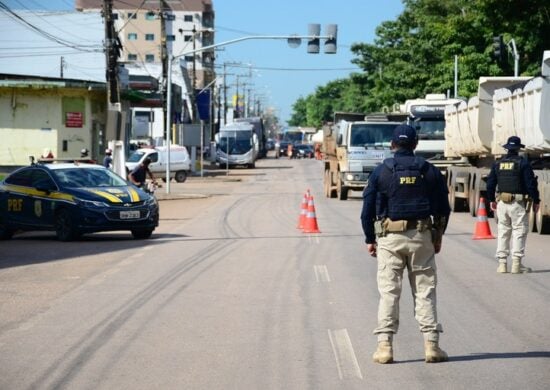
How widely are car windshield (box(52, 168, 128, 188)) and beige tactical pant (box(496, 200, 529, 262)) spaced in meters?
9.19

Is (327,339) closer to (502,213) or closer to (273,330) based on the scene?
(273,330)

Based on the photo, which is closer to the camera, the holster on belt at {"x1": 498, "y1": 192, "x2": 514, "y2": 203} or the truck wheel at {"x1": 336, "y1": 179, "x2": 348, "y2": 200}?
the holster on belt at {"x1": 498, "y1": 192, "x2": 514, "y2": 203}

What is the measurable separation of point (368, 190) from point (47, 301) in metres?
5.24

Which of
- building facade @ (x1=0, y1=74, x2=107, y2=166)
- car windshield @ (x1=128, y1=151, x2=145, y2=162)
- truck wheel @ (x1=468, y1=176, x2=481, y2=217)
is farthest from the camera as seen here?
car windshield @ (x1=128, y1=151, x2=145, y2=162)

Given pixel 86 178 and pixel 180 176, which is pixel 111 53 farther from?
pixel 180 176

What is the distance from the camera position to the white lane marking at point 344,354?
8.44m

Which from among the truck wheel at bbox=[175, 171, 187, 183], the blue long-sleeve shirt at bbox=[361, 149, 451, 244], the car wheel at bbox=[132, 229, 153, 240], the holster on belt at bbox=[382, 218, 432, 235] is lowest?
the truck wheel at bbox=[175, 171, 187, 183]

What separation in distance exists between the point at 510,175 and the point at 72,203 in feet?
29.4

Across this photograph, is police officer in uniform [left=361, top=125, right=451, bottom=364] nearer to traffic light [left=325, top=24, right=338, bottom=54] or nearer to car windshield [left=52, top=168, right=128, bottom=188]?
car windshield [left=52, top=168, right=128, bottom=188]

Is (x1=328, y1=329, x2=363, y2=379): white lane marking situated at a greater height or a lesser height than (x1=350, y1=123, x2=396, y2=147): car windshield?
lesser

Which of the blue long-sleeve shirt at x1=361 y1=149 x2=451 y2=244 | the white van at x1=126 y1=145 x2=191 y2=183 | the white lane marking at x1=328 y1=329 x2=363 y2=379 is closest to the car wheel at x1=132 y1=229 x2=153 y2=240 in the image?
the white lane marking at x1=328 y1=329 x2=363 y2=379

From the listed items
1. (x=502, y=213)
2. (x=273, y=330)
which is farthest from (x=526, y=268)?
(x=273, y=330)

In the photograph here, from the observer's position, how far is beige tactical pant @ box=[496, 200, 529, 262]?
15.3 m

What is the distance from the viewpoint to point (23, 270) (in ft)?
54.0
